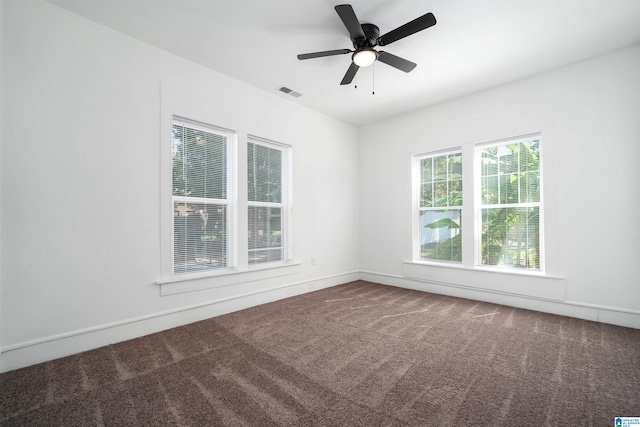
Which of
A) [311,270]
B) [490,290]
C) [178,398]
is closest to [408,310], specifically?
[490,290]

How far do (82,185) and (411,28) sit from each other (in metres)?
3.17

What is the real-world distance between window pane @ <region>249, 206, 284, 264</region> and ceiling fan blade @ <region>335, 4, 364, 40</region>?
2.41 metres

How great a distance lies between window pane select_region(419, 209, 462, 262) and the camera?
169 inches

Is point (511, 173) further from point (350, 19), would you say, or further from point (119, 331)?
point (119, 331)

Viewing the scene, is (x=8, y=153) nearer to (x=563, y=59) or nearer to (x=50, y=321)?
(x=50, y=321)

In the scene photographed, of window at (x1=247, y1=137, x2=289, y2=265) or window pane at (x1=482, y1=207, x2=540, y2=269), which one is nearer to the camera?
window pane at (x1=482, y1=207, x2=540, y2=269)

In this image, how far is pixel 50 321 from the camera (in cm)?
231

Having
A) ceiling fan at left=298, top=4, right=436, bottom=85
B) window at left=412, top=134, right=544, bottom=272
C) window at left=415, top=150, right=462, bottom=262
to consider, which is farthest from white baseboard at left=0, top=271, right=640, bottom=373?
ceiling fan at left=298, top=4, right=436, bottom=85

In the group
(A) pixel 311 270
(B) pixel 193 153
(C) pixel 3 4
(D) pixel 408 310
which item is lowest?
(D) pixel 408 310

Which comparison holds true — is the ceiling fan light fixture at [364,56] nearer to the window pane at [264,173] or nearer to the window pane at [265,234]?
the window pane at [264,173]

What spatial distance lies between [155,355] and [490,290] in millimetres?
4102

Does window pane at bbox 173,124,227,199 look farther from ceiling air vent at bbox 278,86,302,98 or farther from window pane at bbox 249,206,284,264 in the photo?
ceiling air vent at bbox 278,86,302,98

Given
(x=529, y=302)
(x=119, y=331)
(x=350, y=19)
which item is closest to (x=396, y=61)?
(x=350, y=19)

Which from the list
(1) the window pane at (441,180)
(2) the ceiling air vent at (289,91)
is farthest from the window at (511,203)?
(2) the ceiling air vent at (289,91)
